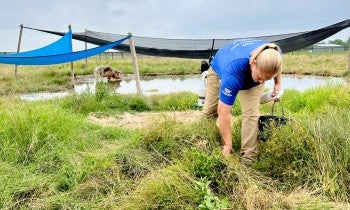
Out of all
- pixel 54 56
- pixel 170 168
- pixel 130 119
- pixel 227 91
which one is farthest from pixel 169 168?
pixel 54 56

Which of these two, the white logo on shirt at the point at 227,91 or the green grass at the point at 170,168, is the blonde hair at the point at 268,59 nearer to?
the white logo on shirt at the point at 227,91

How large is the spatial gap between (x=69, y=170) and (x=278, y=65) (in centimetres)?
156

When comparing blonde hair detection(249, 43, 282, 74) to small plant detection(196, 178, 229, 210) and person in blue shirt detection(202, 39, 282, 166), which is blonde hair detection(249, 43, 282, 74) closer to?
person in blue shirt detection(202, 39, 282, 166)

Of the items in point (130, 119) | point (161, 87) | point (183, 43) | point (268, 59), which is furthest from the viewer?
point (161, 87)

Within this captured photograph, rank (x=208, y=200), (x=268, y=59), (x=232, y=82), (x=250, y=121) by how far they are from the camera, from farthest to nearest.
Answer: (x=250, y=121)
(x=232, y=82)
(x=268, y=59)
(x=208, y=200)

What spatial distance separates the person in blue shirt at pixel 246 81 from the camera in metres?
2.51

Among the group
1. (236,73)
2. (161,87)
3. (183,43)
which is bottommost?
(161,87)

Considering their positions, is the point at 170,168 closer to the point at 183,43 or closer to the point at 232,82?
the point at 232,82

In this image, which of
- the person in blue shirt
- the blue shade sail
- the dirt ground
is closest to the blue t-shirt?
the person in blue shirt

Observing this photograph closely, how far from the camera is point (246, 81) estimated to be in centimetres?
280

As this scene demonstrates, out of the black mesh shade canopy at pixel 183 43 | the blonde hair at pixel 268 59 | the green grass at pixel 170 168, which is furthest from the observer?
the black mesh shade canopy at pixel 183 43

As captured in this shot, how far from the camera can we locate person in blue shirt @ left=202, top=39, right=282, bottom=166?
251 cm

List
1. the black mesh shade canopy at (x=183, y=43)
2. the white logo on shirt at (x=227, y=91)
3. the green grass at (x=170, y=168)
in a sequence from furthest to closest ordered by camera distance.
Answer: the black mesh shade canopy at (x=183, y=43) → the white logo on shirt at (x=227, y=91) → the green grass at (x=170, y=168)

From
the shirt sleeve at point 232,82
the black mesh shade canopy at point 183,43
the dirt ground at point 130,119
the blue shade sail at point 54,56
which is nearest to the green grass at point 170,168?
the shirt sleeve at point 232,82
